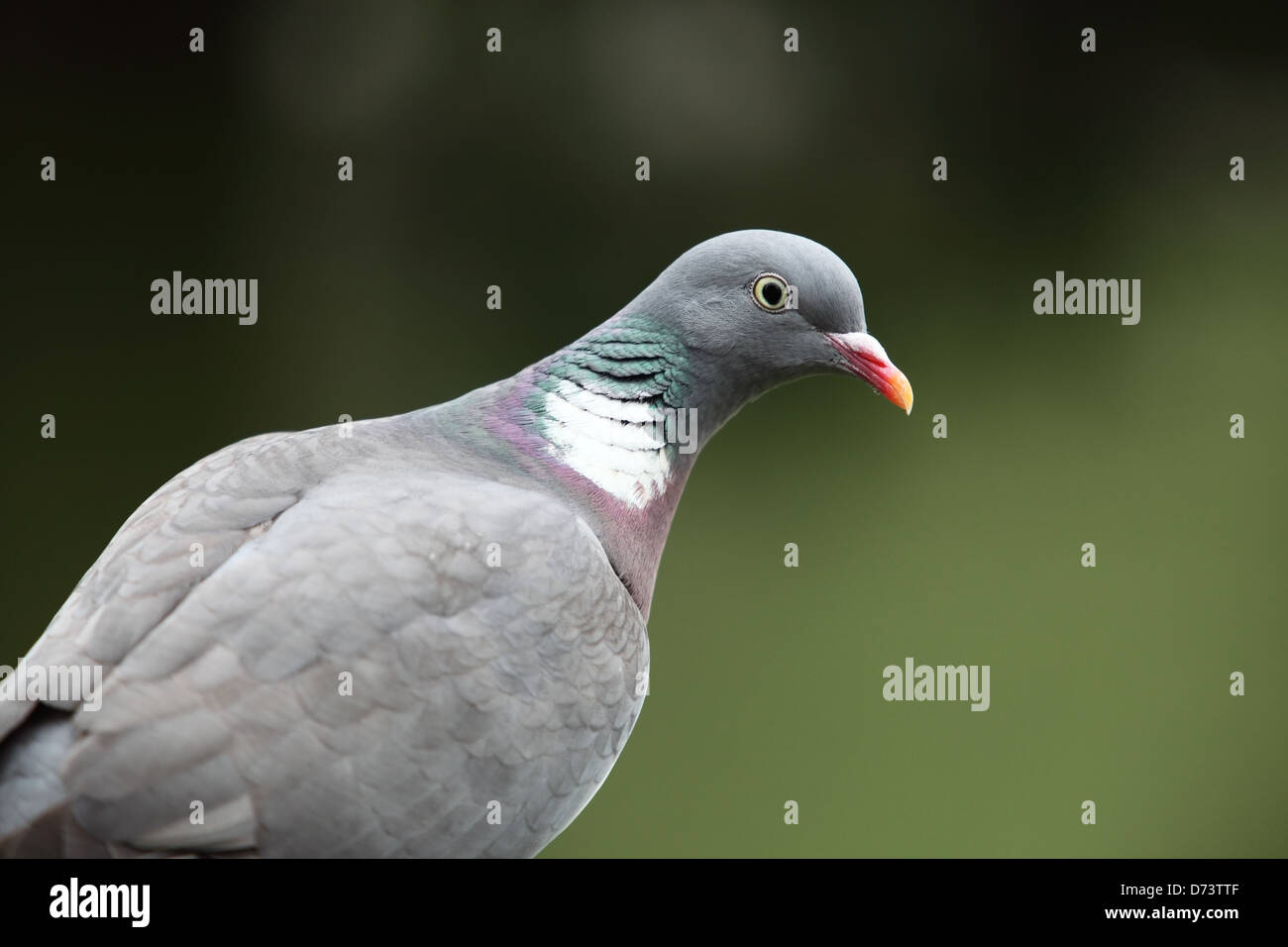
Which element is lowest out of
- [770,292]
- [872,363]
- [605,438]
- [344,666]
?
[344,666]

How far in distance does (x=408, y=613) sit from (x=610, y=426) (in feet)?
1.69

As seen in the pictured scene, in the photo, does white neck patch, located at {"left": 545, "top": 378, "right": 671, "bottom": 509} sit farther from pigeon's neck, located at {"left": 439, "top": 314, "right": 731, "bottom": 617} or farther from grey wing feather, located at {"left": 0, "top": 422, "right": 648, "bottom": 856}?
grey wing feather, located at {"left": 0, "top": 422, "right": 648, "bottom": 856}

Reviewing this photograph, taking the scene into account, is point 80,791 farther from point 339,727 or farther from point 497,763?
point 497,763

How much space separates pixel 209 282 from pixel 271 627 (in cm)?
242

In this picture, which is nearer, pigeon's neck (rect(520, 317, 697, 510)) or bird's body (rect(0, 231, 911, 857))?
bird's body (rect(0, 231, 911, 857))

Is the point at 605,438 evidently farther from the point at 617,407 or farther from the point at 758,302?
the point at 758,302

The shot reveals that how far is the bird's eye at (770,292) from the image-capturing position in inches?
86.2

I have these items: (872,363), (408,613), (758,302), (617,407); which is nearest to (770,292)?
(758,302)

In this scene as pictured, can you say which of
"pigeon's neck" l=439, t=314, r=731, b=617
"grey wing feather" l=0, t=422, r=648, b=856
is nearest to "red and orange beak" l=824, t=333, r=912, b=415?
"pigeon's neck" l=439, t=314, r=731, b=617

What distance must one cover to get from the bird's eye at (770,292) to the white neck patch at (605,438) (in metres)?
0.24

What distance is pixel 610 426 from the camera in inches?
84.8

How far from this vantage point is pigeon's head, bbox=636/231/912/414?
219 centimetres
